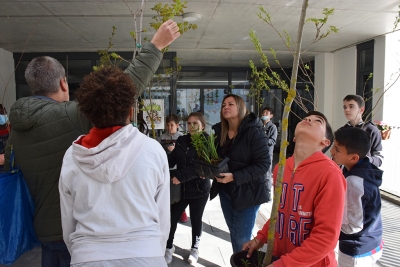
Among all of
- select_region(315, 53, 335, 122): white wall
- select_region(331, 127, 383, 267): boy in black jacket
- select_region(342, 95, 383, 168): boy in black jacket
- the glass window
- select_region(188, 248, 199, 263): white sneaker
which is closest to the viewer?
select_region(331, 127, 383, 267): boy in black jacket

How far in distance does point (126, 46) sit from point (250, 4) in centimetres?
377

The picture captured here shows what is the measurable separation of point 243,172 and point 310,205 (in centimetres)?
102

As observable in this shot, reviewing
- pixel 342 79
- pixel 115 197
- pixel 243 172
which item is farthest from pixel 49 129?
pixel 342 79

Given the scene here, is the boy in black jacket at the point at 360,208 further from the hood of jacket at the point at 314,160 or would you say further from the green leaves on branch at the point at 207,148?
the green leaves on branch at the point at 207,148

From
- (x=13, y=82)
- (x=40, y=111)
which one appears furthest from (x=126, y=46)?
(x=40, y=111)

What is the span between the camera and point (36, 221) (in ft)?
5.37

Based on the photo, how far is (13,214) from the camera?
1608 mm

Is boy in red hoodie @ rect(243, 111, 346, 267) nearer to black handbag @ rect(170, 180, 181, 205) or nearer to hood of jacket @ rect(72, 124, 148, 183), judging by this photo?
hood of jacket @ rect(72, 124, 148, 183)

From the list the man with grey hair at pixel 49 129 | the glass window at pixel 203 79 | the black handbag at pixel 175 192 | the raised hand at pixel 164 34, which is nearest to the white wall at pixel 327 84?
the glass window at pixel 203 79

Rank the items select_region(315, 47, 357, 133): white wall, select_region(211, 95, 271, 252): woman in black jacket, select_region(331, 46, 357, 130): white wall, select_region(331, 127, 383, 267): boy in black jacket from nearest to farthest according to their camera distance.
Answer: select_region(331, 127, 383, 267): boy in black jacket
select_region(211, 95, 271, 252): woman in black jacket
select_region(331, 46, 357, 130): white wall
select_region(315, 47, 357, 133): white wall

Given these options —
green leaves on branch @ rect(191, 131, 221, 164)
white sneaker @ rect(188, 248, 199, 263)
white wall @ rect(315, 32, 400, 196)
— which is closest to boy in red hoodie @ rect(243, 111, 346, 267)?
green leaves on branch @ rect(191, 131, 221, 164)

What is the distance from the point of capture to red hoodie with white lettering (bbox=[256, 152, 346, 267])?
4.39ft

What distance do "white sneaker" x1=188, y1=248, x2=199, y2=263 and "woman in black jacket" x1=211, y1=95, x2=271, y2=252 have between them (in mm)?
791

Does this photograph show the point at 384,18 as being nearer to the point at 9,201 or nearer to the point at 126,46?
the point at 126,46
